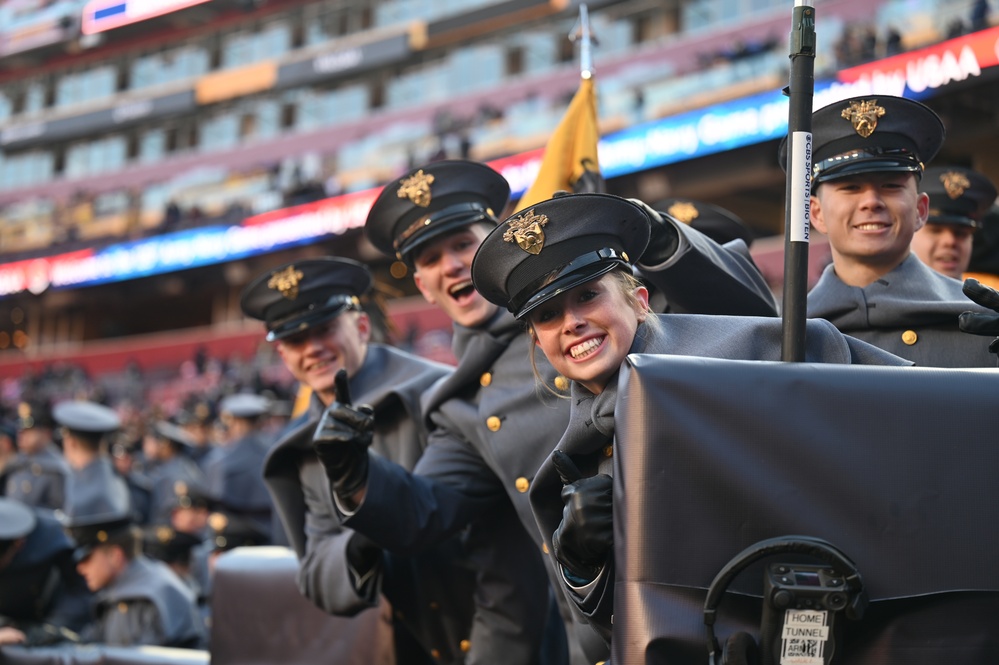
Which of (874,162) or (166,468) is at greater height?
(874,162)

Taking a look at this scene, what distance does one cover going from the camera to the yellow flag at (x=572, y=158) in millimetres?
4098

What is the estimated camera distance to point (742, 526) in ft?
5.64

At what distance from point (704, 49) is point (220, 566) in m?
23.1

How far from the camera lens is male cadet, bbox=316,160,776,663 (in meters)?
2.90

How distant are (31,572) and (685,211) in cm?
335

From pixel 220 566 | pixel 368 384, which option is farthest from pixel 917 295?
pixel 220 566

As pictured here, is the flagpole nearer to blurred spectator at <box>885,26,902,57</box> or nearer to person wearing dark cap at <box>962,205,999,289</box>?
person wearing dark cap at <box>962,205,999,289</box>

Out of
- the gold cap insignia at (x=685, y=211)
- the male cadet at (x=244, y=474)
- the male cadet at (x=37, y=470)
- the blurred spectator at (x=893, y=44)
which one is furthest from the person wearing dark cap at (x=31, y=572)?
the blurred spectator at (x=893, y=44)

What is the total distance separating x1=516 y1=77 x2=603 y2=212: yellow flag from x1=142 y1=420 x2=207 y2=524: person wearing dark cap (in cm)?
455

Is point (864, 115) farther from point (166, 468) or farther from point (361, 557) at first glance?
point (166, 468)

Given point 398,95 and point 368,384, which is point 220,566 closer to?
point 368,384

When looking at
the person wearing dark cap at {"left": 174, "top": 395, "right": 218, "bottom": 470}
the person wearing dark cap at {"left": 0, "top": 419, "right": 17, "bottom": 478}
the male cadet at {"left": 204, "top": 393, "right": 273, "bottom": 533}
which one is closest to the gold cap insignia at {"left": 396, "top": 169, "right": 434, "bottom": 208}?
the male cadet at {"left": 204, "top": 393, "right": 273, "bottom": 533}

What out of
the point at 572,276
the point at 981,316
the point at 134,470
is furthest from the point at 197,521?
the point at 981,316

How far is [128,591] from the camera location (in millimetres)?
5531
